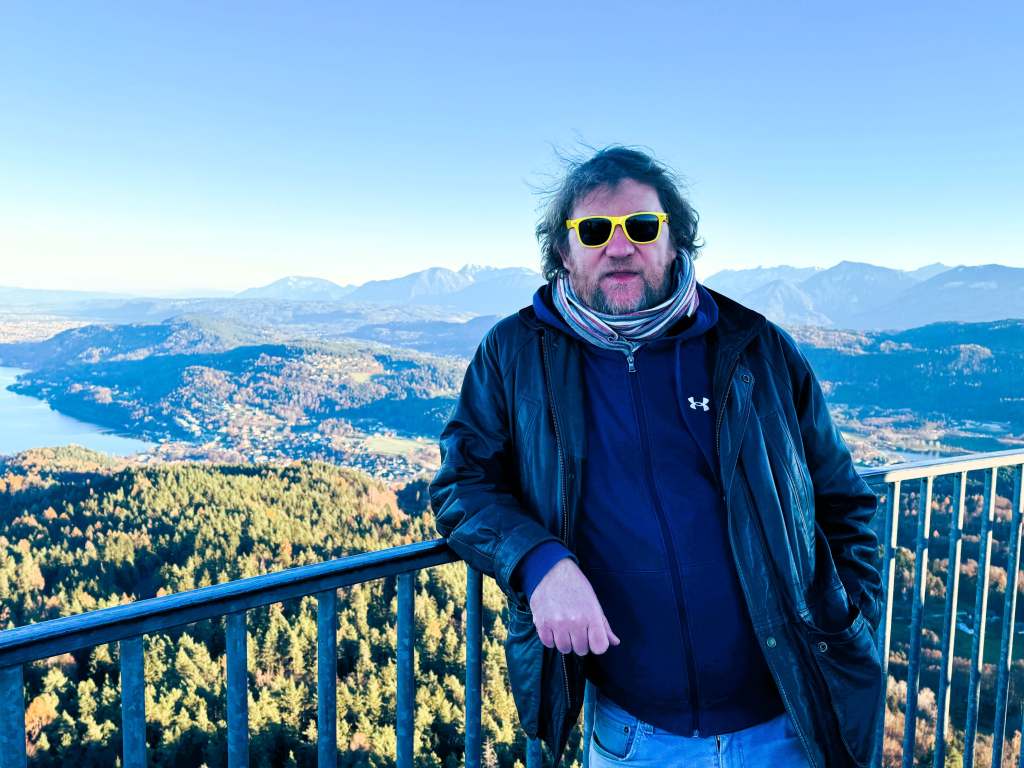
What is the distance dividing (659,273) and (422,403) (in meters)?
110

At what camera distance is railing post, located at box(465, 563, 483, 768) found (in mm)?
1815

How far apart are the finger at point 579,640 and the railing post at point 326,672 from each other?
1.73ft

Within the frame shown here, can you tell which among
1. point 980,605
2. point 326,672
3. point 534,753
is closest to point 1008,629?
point 980,605

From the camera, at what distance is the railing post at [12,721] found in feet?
3.65

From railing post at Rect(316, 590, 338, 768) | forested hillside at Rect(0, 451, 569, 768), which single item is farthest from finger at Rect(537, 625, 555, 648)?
forested hillside at Rect(0, 451, 569, 768)

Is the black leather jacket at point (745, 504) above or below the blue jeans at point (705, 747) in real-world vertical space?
above

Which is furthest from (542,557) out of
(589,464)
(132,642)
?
(132,642)

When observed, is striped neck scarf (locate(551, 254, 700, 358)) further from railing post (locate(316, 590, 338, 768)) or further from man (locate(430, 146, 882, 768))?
railing post (locate(316, 590, 338, 768))

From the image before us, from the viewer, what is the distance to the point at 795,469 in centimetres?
165

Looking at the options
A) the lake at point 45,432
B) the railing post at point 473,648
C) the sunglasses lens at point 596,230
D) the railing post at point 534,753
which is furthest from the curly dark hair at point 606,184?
the lake at point 45,432

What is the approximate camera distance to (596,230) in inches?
73.2

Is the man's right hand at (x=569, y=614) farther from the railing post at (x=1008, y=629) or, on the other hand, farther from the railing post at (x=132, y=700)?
the railing post at (x=1008, y=629)

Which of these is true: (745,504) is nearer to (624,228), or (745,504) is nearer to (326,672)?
(624,228)

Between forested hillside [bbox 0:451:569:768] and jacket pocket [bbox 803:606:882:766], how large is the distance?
236 centimetres
